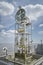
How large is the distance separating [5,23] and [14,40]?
1.14ft

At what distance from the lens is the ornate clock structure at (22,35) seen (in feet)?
6.42

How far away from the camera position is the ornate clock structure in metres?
1.96

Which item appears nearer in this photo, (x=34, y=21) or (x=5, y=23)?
(x=34, y=21)

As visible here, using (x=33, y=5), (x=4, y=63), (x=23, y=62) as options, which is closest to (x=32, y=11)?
(x=33, y=5)

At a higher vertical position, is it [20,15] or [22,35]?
[20,15]

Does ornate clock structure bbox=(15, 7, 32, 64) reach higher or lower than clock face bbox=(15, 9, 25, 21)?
lower

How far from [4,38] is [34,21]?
621mm

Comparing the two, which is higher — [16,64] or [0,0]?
[0,0]

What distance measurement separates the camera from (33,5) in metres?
1.94

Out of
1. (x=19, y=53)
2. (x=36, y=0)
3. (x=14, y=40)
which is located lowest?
(x=19, y=53)

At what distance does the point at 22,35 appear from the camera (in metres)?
2.00

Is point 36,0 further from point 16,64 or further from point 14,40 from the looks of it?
point 16,64

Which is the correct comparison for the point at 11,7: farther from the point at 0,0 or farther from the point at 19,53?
the point at 19,53

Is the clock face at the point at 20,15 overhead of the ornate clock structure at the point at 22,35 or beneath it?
overhead
